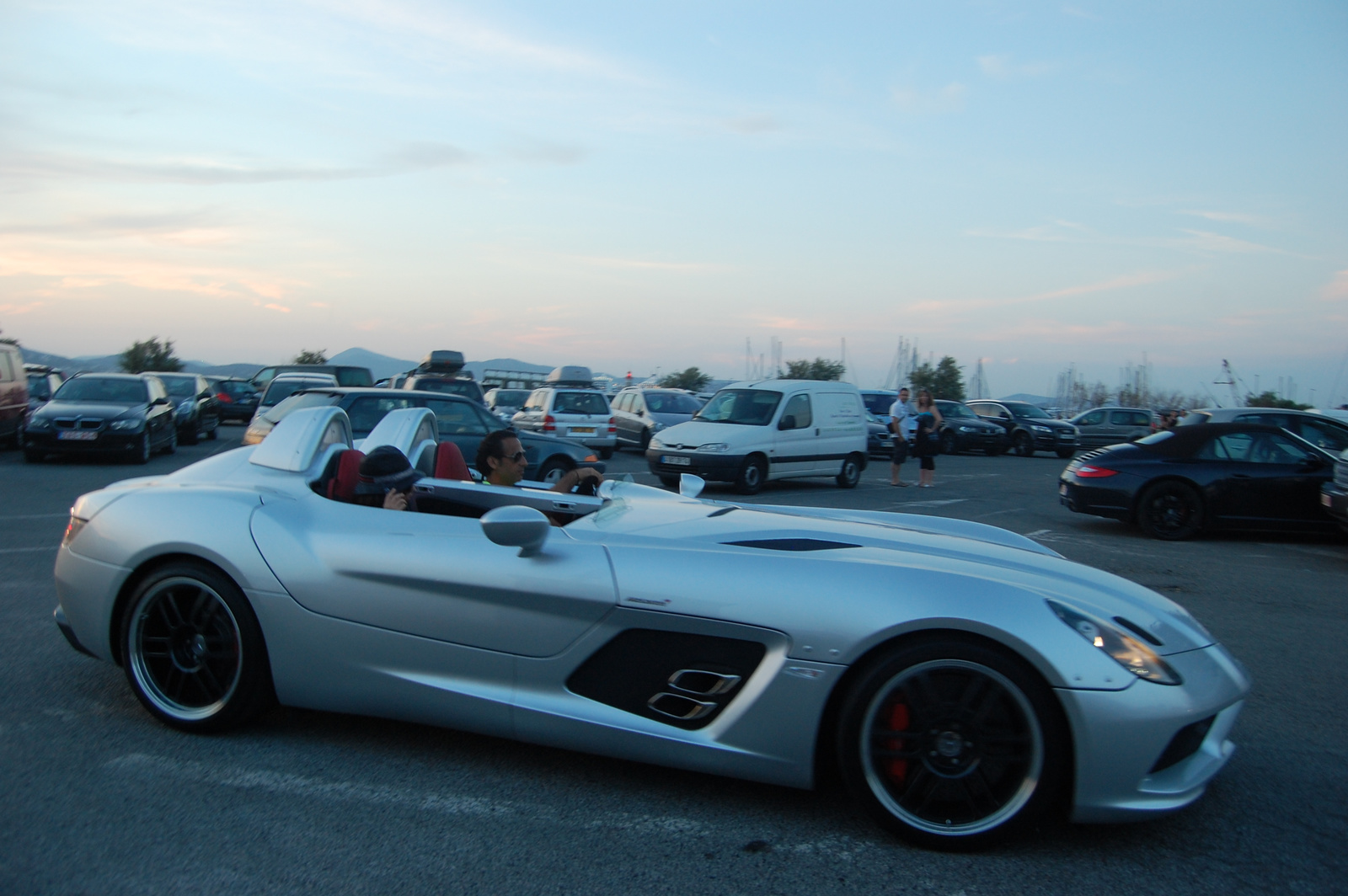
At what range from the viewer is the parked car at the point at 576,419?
2031 centimetres

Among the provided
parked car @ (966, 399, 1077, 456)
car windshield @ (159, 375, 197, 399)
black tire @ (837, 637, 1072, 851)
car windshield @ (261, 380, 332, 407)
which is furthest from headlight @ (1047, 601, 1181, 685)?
parked car @ (966, 399, 1077, 456)

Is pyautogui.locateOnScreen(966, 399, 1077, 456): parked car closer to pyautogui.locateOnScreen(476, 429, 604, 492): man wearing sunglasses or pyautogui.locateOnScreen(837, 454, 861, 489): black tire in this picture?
pyautogui.locateOnScreen(837, 454, 861, 489): black tire

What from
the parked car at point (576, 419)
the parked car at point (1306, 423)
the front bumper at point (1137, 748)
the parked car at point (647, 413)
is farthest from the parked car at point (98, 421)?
the front bumper at point (1137, 748)

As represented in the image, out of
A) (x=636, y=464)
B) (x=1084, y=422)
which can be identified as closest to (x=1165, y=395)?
(x=1084, y=422)

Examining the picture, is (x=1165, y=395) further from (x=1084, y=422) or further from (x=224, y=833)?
(x=224, y=833)

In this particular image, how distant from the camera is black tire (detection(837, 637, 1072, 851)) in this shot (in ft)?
9.59

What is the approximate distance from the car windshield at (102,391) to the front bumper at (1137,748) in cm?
1670

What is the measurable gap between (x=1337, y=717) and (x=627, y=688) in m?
3.31

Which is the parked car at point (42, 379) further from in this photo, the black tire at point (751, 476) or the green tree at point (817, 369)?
the green tree at point (817, 369)

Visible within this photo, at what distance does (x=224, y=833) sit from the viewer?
9.75 feet

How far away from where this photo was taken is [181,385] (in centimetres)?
2250

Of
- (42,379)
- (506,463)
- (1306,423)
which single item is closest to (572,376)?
(42,379)

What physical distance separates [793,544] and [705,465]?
10.8 metres

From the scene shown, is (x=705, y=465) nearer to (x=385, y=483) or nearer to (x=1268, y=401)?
(x=385, y=483)
